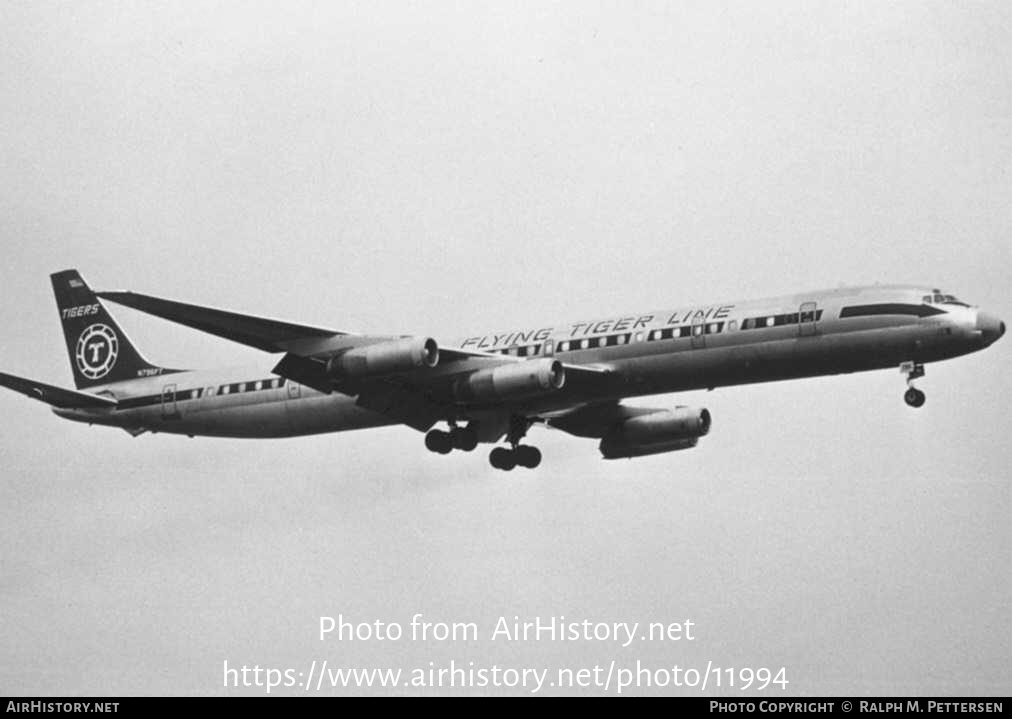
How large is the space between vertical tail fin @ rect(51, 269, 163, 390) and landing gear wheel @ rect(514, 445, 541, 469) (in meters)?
13.0

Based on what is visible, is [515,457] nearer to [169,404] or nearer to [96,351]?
[169,404]

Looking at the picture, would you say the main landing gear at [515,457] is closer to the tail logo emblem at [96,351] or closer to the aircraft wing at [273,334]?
the aircraft wing at [273,334]

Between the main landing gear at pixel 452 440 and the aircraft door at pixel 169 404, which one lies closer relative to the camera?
the main landing gear at pixel 452 440

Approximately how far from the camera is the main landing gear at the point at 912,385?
4081 centimetres

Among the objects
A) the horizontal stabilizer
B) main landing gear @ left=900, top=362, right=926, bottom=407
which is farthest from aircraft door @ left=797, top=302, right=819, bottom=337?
the horizontal stabilizer

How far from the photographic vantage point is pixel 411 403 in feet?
151

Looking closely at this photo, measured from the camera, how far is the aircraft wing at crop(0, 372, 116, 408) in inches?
1864

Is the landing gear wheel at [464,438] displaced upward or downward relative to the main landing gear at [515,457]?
downward

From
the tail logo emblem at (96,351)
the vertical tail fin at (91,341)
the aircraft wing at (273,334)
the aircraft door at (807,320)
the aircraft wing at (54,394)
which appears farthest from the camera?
the tail logo emblem at (96,351)

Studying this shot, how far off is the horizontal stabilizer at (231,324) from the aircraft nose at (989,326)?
17.6m

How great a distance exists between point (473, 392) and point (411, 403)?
2.84 meters

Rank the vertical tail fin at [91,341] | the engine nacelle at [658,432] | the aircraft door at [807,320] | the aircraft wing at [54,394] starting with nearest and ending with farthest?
the aircraft door at [807,320] < the aircraft wing at [54,394] < the engine nacelle at [658,432] < the vertical tail fin at [91,341]

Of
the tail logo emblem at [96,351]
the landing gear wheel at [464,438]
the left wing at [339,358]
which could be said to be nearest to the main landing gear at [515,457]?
the landing gear wheel at [464,438]

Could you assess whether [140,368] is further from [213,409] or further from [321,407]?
[321,407]
